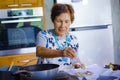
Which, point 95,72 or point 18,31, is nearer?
point 95,72

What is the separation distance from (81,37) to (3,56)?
3.69 ft

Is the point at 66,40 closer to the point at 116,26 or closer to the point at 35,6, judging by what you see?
the point at 35,6

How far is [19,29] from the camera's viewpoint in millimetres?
3549

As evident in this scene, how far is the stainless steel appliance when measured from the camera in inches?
136

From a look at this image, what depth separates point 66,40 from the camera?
1992 mm

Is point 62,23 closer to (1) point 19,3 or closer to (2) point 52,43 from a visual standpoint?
(2) point 52,43

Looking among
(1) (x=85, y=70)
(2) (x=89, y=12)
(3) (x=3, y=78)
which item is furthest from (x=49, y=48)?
(2) (x=89, y=12)

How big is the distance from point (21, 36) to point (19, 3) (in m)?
0.45

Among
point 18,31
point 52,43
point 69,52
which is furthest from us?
point 18,31

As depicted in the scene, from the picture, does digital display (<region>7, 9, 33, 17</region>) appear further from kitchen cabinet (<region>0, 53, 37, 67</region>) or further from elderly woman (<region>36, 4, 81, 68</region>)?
elderly woman (<region>36, 4, 81, 68</region>)

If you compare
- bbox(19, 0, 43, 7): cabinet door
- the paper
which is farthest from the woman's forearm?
bbox(19, 0, 43, 7): cabinet door

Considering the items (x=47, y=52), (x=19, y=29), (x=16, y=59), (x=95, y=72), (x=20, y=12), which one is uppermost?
(x=20, y=12)

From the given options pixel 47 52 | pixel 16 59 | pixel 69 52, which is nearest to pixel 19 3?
pixel 16 59

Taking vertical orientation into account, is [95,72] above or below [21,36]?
below
